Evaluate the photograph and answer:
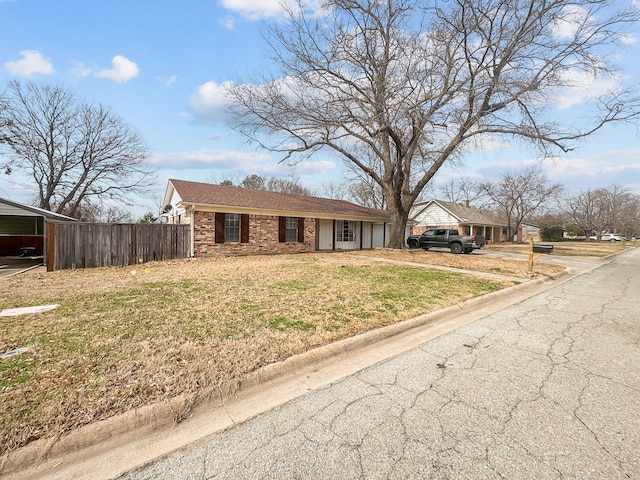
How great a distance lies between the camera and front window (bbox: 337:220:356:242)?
19.3 meters

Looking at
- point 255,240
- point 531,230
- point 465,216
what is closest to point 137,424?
point 255,240

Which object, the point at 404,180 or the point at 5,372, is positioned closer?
the point at 5,372

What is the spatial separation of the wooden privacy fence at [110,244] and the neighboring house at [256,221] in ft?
2.60

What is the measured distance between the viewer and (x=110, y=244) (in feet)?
36.1

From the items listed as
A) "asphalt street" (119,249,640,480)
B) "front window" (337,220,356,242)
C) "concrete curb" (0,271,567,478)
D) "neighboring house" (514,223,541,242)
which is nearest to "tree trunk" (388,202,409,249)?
"front window" (337,220,356,242)

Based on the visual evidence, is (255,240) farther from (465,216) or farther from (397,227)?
(465,216)

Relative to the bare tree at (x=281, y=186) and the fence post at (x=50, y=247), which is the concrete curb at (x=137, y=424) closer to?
the fence post at (x=50, y=247)

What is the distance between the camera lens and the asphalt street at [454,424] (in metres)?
1.86

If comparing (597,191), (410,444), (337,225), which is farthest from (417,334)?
(597,191)

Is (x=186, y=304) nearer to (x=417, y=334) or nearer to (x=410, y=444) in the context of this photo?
(x=417, y=334)

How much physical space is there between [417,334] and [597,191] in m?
67.0

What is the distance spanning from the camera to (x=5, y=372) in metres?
2.79

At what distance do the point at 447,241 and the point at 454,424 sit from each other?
1799 centimetres

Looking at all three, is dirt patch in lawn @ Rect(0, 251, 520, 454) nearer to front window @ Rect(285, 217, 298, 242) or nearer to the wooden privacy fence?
the wooden privacy fence
